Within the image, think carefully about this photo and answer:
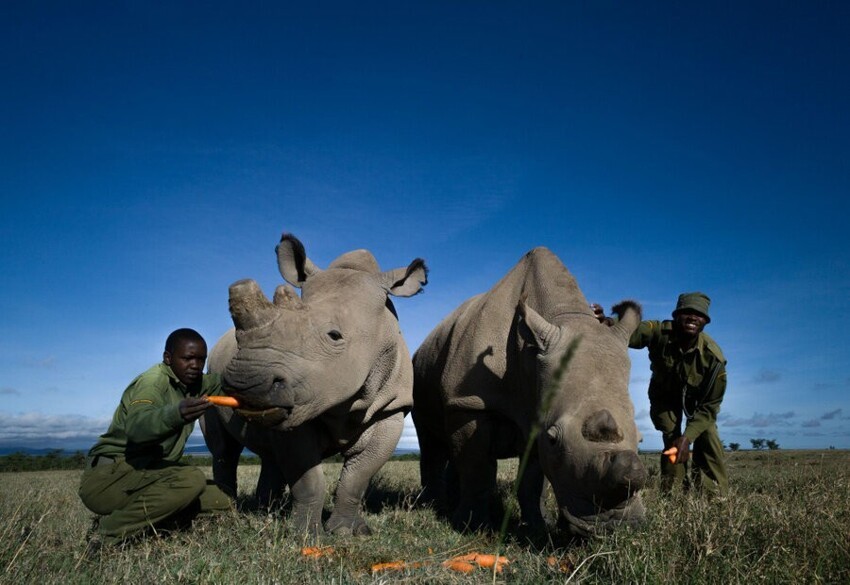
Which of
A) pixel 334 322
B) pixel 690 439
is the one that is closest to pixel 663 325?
pixel 690 439

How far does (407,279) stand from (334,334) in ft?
5.51

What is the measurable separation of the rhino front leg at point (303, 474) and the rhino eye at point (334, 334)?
3.74 ft

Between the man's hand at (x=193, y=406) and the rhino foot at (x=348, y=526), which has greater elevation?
the man's hand at (x=193, y=406)

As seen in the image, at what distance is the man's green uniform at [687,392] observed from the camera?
311 inches

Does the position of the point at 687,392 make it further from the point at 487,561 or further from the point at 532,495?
the point at 487,561

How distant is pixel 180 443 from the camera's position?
6035 millimetres

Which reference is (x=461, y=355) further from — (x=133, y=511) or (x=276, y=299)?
(x=133, y=511)

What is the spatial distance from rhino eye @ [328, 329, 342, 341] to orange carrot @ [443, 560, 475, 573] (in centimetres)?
192

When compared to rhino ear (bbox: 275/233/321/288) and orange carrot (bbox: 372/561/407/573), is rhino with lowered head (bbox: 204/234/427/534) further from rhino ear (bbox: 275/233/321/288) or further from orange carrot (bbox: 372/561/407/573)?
orange carrot (bbox: 372/561/407/573)

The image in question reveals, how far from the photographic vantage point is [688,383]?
26.3ft

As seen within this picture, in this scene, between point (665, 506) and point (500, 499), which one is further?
point (500, 499)

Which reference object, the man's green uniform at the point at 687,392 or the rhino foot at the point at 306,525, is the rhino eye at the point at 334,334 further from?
the man's green uniform at the point at 687,392

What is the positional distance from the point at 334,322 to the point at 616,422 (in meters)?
2.28

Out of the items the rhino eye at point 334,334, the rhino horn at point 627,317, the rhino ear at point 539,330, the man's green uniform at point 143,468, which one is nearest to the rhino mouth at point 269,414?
the man's green uniform at point 143,468
